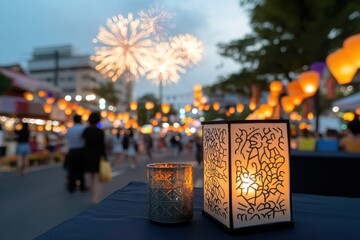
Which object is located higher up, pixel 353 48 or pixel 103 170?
pixel 353 48

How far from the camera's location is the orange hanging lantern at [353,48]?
4652 millimetres

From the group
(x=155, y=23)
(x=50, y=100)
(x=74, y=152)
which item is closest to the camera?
(x=155, y=23)

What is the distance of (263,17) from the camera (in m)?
12.0

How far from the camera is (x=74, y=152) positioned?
5207 mm

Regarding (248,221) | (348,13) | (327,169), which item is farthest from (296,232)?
(348,13)

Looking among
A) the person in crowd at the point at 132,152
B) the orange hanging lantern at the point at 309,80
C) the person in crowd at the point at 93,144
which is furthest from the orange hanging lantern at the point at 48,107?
the orange hanging lantern at the point at 309,80

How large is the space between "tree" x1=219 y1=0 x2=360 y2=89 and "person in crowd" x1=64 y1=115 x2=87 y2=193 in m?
9.11

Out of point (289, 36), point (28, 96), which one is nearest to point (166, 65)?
point (289, 36)

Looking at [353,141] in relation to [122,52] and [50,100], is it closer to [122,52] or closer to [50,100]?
[122,52]

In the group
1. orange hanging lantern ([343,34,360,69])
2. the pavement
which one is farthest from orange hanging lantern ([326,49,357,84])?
the pavement

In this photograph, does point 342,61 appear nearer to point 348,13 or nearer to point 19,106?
point 348,13

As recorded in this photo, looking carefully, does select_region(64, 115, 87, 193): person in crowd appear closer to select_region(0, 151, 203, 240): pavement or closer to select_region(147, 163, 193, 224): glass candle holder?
select_region(0, 151, 203, 240): pavement

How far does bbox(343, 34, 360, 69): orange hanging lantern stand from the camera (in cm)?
465

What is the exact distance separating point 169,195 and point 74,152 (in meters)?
4.60
